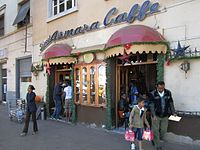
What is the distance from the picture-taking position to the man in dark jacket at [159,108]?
8.08 metres

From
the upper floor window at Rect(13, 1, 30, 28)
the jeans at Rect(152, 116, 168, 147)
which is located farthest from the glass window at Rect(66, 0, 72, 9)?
the jeans at Rect(152, 116, 168, 147)

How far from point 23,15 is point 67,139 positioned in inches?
430

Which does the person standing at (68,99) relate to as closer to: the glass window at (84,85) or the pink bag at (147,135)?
the glass window at (84,85)

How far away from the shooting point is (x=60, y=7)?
50.0 ft

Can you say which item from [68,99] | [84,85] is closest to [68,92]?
[68,99]

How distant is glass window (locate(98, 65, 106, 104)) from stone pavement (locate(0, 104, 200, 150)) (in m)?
1.20

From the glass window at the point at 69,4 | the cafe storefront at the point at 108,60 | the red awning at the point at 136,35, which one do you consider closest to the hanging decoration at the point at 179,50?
the cafe storefront at the point at 108,60

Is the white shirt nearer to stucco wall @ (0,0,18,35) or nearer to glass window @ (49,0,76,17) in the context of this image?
glass window @ (49,0,76,17)

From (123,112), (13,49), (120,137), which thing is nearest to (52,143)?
(120,137)

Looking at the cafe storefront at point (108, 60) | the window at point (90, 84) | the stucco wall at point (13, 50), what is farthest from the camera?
the stucco wall at point (13, 50)

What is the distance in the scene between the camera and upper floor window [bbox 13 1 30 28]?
18562 mm

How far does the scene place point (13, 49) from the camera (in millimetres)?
20594

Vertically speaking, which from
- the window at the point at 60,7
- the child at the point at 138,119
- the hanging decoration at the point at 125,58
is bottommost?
the child at the point at 138,119

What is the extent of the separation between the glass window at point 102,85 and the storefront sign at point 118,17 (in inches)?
67.8
